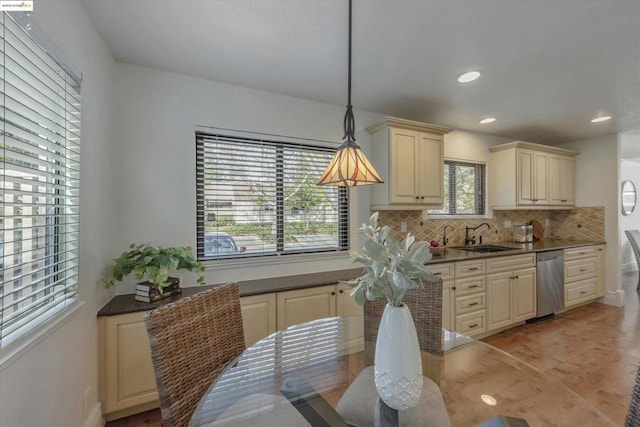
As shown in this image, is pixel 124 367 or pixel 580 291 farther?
pixel 580 291

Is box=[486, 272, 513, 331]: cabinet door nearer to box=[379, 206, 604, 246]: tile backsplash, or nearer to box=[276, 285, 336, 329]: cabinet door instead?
box=[379, 206, 604, 246]: tile backsplash

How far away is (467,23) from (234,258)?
238 cm

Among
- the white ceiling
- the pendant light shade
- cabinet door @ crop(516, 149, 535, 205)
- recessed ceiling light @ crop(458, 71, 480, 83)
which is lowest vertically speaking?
the pendant light shade

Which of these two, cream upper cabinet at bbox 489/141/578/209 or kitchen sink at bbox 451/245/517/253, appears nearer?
→ kitchen sink at bbox 451/245/517/253

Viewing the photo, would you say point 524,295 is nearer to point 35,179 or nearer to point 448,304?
point 448,304

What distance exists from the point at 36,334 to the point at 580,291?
5.60 meters

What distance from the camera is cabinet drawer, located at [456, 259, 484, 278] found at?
296cm

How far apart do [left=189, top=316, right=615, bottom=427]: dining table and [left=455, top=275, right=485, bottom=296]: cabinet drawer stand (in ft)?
4.46

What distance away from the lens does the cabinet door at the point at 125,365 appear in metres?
1.76

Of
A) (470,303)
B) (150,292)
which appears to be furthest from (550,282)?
(150,292)

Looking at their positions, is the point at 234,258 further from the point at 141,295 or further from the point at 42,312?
the point at 42,312

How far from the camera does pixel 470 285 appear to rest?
3.02 m

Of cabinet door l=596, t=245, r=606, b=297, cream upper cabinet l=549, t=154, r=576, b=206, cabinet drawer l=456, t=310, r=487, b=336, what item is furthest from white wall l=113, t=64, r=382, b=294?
cabinet door l=596, t=245, r=606, b=297

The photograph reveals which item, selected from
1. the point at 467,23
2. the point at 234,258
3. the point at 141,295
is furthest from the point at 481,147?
the point at 141,295
